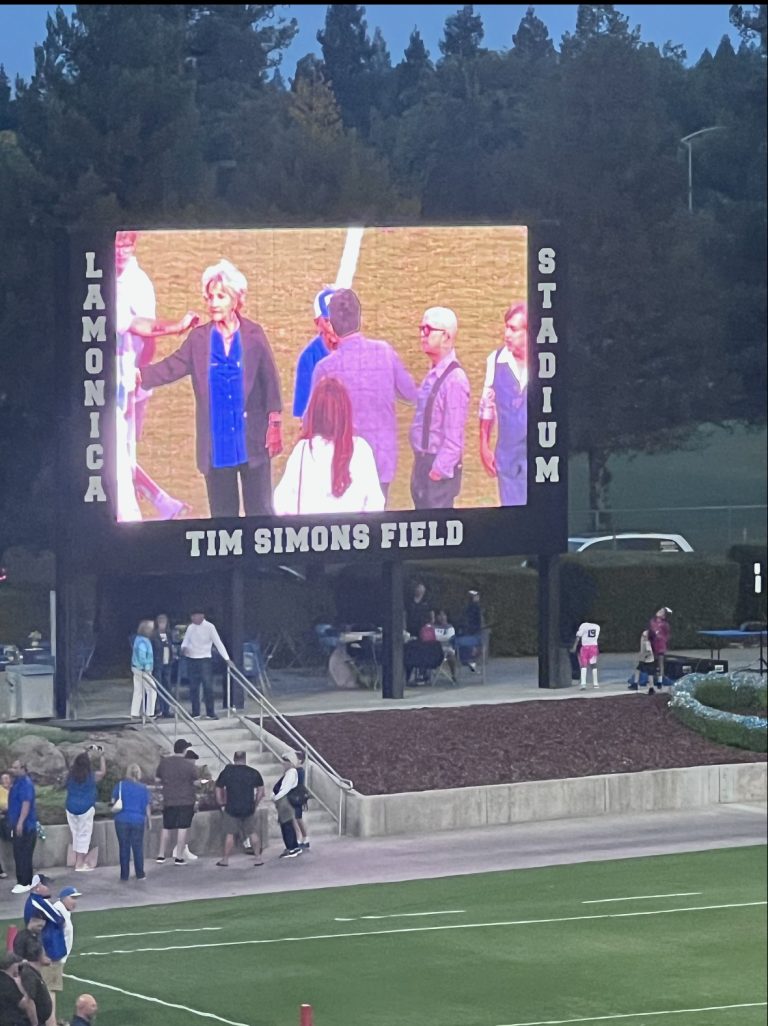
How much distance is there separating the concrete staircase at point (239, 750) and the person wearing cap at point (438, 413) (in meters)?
5.21

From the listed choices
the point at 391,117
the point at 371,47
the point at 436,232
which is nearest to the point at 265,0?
the point at 391,117

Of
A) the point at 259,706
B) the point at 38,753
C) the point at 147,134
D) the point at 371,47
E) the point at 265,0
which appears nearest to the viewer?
the point at 38,753

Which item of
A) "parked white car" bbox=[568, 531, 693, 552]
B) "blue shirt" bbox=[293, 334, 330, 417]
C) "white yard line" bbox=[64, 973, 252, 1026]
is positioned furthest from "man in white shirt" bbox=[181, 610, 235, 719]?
"parked white car" bbox=[568, 531, 693, 552]

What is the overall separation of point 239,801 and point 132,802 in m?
1.47

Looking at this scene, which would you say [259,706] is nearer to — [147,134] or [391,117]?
[147,134]

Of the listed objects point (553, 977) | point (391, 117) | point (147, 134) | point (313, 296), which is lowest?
point (553, 977)

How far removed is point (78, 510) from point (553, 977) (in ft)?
45.3

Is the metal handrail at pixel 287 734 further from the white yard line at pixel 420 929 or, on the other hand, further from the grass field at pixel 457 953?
the white yard line at pixel 420 929

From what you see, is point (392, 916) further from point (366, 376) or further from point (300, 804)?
point (366, 376)

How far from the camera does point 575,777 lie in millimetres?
30312

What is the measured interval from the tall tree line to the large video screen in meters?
1.75

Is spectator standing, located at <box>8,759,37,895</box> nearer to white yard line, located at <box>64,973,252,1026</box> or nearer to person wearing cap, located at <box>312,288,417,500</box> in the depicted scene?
white yard line, located at <box>64,973,252,1026</box>

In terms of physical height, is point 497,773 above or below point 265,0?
below

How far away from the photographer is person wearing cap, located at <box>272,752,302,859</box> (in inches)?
1057
